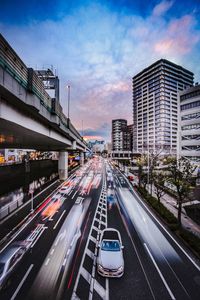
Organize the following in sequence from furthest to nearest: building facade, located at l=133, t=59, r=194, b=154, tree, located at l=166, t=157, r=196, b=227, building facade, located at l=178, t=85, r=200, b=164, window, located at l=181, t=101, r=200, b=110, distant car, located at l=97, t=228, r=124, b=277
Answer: building facade, located at l=133, t=59, r=194, b=154 < window, located at l=181, t=101, r=200, b=110 < building facade, located at l=178, t=85, r=200, b=164 < tree, located at l=166, t=157, r=196, b=227 < distant car, located at l=97, t=228, r=124, b=277

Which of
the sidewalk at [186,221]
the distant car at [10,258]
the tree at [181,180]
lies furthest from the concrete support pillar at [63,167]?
the tree at [181,180]

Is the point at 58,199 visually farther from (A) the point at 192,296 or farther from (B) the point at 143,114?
(B) the point at 143,114

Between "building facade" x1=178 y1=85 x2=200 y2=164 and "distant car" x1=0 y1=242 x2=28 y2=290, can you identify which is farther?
"building facade" x1=178 y1=85 x2=200 y2=164

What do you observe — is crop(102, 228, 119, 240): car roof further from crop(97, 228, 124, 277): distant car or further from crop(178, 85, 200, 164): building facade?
crop(178, 85, 200, 164): building facade

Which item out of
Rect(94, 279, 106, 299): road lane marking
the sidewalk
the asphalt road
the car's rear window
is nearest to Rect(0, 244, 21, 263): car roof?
the asphalt road

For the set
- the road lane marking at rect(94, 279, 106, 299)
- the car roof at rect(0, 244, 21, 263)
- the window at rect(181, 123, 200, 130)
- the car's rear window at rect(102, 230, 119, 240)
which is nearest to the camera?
the road lane marking at rect(94, 279, 106, 299)

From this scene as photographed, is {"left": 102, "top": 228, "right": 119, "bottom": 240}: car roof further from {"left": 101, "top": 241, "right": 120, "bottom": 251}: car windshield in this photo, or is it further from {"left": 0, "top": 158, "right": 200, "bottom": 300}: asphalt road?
{"left": 0, "top": 158, "right": 200, "bottom": 300}: asphalt road

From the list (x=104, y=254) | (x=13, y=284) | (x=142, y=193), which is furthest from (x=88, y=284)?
(x=142, y=193)

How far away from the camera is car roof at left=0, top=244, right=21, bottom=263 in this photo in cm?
1095

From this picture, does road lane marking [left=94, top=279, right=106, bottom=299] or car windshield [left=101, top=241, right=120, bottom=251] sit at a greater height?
car windshield [left=101, top=241, right=120, bottom=251]

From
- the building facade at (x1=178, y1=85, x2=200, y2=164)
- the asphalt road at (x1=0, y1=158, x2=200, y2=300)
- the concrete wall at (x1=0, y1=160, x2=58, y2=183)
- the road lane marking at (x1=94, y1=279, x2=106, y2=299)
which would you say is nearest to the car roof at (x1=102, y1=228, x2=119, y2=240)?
the asphalt road at (x1=0, y1=158, x2=200, y2=300)

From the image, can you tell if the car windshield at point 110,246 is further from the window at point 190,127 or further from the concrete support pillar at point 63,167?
the window at point 190,127

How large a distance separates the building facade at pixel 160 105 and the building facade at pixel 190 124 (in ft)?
240

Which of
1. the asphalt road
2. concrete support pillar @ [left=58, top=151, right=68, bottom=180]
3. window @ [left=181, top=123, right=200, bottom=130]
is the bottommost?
the asphalt road
